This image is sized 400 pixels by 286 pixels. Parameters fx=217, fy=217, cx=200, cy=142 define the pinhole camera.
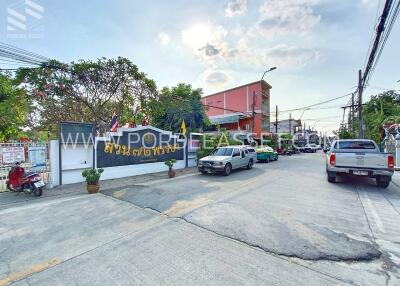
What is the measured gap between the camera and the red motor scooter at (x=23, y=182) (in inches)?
298

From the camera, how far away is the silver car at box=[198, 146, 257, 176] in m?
11.4

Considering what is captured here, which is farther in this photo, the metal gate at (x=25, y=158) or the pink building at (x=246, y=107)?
the pink building at (x=246, y=107)

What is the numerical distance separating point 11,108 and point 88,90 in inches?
210

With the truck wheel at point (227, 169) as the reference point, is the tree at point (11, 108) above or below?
above

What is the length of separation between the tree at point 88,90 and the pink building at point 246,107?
1450 cm

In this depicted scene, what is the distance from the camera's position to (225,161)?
11.5 metres

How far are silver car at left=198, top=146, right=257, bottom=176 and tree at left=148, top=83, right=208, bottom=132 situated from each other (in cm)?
809

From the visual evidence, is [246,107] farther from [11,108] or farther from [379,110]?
[11,108]

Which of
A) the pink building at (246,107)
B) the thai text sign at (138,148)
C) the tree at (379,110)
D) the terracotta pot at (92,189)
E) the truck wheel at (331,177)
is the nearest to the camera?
the terracotta pot at (92,189)

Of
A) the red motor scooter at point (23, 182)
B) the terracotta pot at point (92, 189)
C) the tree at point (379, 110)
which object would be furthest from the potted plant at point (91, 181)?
the tree at point (379, 110)

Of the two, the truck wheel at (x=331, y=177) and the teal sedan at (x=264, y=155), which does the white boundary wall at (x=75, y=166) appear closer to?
the truck wheel at (x=331, y=177)

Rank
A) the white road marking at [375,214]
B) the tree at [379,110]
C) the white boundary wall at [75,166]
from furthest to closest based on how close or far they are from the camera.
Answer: the tree at [379,110] < the white boundary wall at [75,166] < the white road marking at [375,214]

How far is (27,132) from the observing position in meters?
18.4

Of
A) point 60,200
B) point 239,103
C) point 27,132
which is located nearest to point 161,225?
point 60,200
